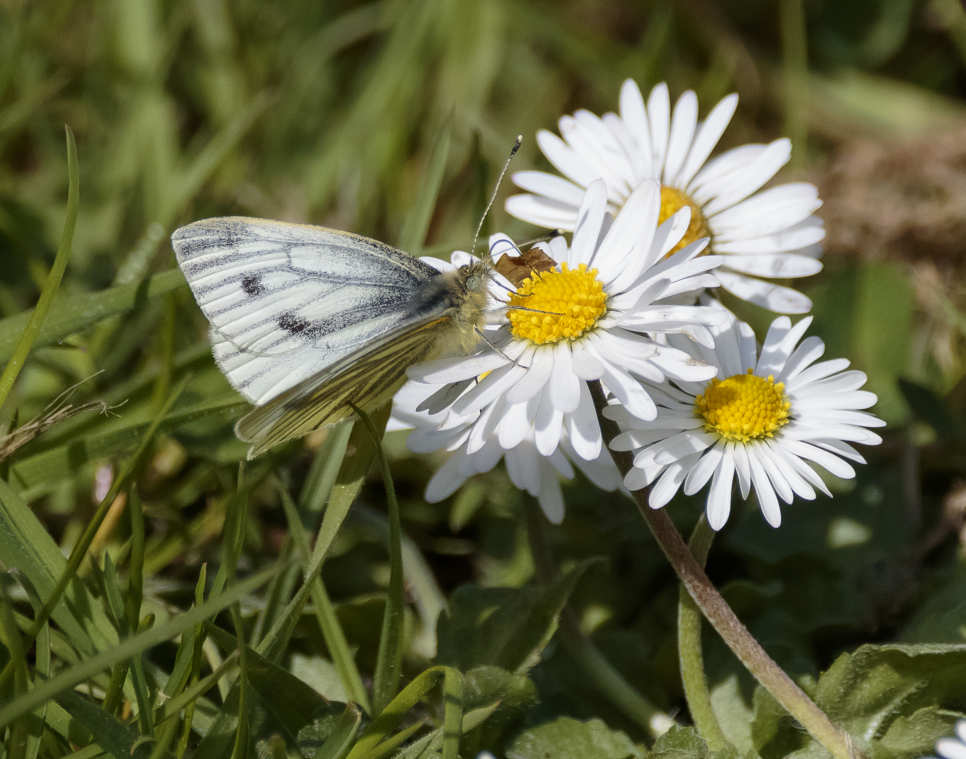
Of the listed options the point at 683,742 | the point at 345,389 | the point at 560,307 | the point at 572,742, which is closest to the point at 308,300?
the point at 345,389

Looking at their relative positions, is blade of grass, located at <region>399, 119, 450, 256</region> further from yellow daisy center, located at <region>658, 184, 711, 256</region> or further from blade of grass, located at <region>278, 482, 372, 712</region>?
blade of grass, located at <region>278, 482, 372, 712</region>

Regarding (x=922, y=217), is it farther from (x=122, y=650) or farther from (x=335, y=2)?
(x=122, y=650)

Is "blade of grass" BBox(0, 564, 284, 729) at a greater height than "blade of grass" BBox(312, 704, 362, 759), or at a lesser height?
greater

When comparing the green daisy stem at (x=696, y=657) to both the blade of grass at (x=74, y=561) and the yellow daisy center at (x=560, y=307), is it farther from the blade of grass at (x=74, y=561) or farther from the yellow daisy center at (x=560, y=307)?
the blade of grass at (x=74, y=561)

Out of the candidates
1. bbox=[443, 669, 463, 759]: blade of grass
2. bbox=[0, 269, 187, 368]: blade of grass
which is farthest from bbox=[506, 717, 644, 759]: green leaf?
bbox=[0, 269, 187, 368]: blade of grass

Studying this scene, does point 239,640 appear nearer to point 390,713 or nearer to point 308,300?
point 390,713

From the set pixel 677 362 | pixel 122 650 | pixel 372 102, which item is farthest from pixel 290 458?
pixel 372 102
